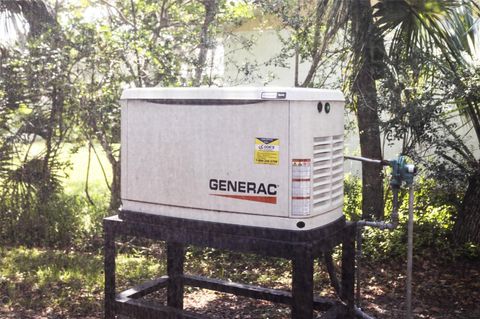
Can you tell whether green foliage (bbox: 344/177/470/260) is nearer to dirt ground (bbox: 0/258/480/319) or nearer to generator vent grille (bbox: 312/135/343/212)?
dirt ground (bbox: 0/258/480/319)

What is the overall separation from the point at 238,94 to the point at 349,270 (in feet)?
5.11

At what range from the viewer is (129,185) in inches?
149

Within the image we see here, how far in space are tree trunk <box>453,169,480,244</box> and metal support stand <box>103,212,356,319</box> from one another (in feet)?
8.00

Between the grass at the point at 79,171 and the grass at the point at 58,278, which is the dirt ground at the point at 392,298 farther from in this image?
the grass at the point at 79,171

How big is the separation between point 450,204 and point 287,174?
148 inches

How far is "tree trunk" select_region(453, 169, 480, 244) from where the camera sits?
5.88m

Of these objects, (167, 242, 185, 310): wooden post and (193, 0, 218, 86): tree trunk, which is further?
(193, 0, 218, 86): tree trunk

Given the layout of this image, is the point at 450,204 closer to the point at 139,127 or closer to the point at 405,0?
the point at 405,0

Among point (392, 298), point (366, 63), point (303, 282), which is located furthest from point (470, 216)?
point (303, 282)

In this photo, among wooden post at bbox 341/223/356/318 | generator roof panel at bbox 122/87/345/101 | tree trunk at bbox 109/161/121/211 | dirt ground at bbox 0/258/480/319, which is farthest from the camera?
tree trunk at bbox 109/161/121/211

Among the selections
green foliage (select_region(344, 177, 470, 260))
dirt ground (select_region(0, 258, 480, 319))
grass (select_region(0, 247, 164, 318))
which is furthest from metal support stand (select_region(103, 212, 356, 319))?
green foliage (select_region(344, 177, 470, 260))

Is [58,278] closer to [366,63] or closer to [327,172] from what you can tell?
[327,172]

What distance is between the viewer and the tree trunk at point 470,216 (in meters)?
5.88

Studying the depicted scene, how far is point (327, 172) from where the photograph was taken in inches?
138
